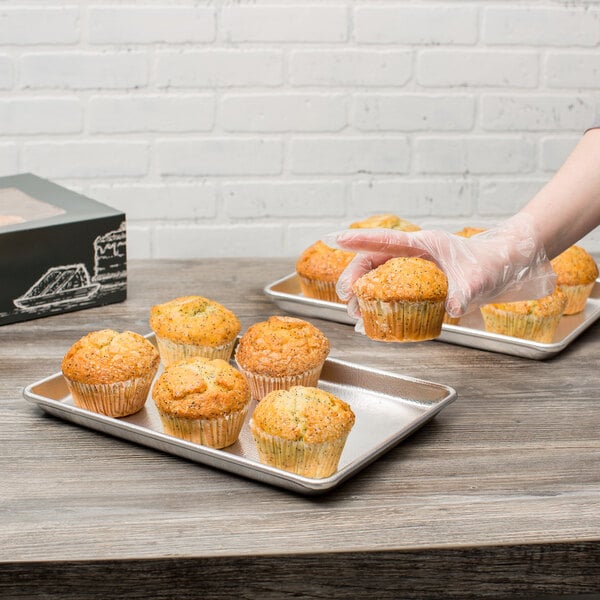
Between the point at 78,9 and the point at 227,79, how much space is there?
430mm

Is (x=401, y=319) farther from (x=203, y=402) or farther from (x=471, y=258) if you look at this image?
(x=203, y=402)

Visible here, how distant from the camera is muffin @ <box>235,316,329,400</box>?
4.58 ft

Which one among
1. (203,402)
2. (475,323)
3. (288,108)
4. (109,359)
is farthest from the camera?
(288,108)

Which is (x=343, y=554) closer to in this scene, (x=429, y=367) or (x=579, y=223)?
(x=429, y=367)

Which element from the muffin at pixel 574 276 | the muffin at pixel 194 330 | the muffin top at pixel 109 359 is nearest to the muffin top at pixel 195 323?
the muffin at pixel 194 330

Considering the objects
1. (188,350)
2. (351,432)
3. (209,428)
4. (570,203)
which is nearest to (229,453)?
(209,428)

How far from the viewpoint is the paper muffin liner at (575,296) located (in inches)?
68.0

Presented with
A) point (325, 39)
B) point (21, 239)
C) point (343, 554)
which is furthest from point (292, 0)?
point (343, 554)

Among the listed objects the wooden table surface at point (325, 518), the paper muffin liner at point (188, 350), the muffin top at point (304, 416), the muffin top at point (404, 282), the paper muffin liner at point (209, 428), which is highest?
the muffin top at point (404, 282)

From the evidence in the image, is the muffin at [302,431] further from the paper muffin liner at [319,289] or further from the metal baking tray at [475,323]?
the paper muffin liner at [319,289]

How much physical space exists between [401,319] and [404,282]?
63mm

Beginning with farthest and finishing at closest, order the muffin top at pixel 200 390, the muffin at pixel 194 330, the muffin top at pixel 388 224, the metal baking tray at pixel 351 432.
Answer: the muffin top at pixel 388 224
the muffin at pixel 194 330
the muffin top at pixel 200 390
the metal baking tray at pixel 351 432

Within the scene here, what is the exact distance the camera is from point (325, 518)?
108cm

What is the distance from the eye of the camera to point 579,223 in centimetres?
160
